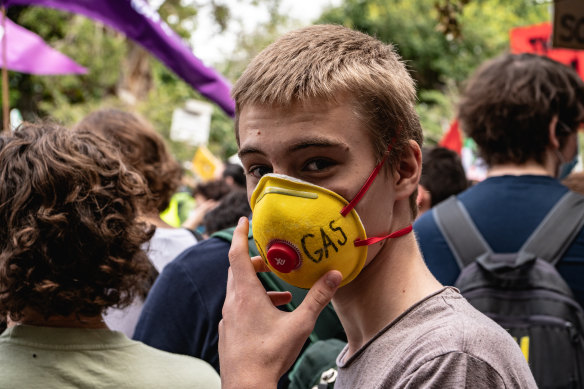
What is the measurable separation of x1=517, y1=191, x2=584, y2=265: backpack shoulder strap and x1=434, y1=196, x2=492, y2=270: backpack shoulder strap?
178mm

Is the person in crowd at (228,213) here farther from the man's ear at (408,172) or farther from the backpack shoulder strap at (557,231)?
the man's ear at (408,172)

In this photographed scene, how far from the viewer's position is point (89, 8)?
231 inches

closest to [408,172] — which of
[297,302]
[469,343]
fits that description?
[469,343]

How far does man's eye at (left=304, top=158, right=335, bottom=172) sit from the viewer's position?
1625 millimetres

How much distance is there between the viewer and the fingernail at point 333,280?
1.53m

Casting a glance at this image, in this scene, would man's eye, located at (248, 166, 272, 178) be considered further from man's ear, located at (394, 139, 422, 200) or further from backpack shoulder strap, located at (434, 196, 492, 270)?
backpack shoulder strap, located at (434, 196, 492, 270)

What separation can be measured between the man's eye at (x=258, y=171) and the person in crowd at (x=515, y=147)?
1.32 meters

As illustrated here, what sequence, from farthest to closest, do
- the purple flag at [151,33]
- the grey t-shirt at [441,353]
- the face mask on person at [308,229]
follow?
the purple flag at [151,33] → the face mask on person at [308,229] → the grey t-shirt at [441,353]

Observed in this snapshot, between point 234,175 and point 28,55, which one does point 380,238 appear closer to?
point 28,55

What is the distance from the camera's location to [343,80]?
1.64m

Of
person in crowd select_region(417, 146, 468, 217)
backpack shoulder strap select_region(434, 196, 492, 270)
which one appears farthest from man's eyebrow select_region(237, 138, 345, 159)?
person in crowd select_region(417, 146, 468, 217)

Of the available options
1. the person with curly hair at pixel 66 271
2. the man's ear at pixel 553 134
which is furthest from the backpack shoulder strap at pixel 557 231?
the person with curly hair at pixel 66 271

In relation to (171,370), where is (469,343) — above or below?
above

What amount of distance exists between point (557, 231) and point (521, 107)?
694mm
